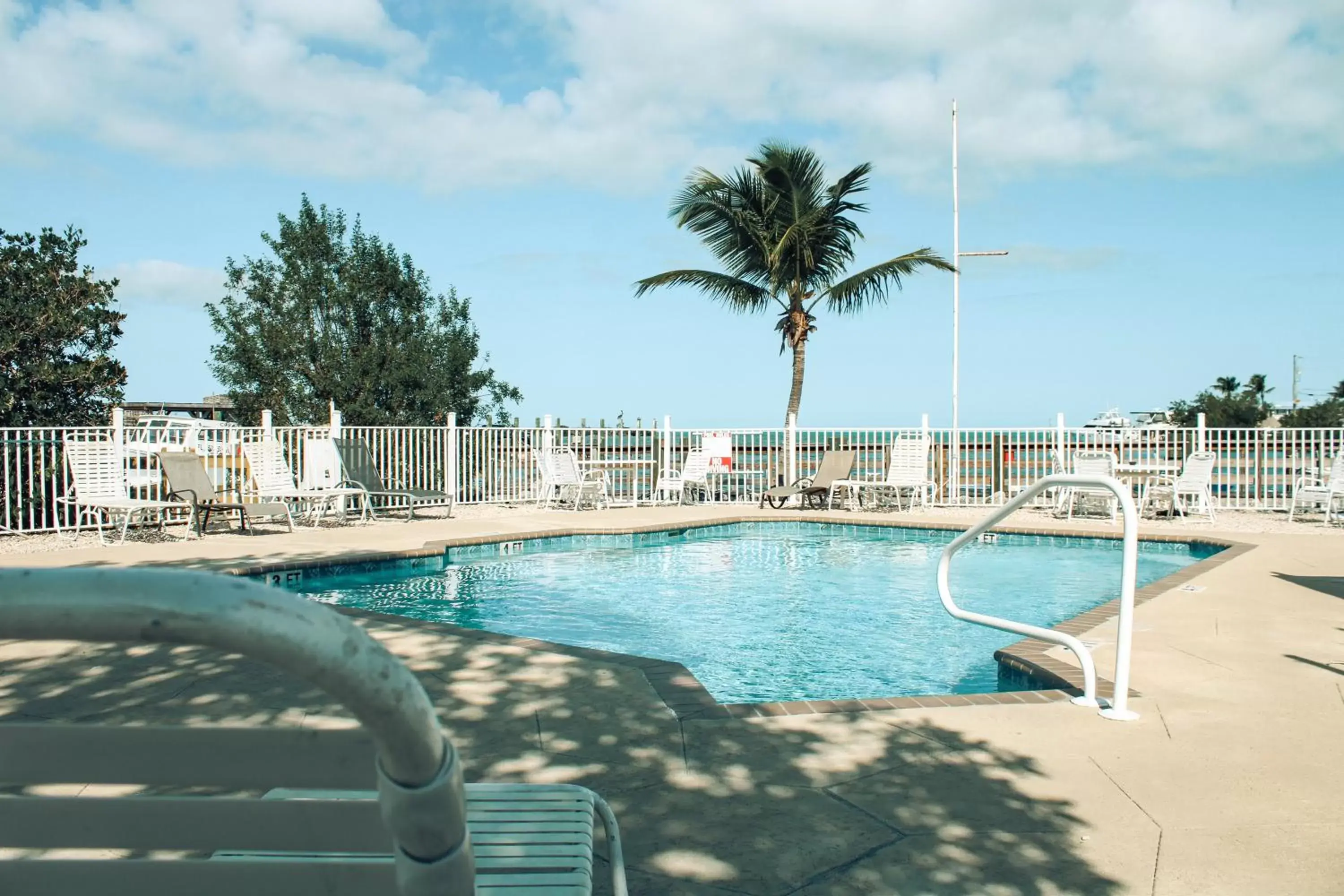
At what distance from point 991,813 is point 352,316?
18987 mm

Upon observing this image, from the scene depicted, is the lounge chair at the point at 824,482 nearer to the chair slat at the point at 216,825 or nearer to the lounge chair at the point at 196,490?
the lounge chair at the point at 196,490

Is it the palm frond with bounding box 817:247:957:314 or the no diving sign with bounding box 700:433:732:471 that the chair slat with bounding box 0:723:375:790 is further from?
the palm frond with bounding box 817:247:957:314

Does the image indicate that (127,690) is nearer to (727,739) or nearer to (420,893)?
(727,739)

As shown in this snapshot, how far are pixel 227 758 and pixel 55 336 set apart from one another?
14504 mm

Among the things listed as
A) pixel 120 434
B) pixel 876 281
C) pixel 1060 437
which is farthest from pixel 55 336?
pixel 1060 437

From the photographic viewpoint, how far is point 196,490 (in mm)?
10609

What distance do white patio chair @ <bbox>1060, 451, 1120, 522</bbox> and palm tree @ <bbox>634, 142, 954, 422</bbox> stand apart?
4.42 meters

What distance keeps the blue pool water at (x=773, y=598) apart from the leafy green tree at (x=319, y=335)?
9.35m

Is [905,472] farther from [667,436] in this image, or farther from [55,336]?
[55,336]

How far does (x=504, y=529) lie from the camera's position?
11.6 meters

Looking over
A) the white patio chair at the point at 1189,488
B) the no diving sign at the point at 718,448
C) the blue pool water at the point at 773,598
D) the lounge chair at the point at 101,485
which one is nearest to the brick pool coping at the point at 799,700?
the blue pool water at the point at 773,598

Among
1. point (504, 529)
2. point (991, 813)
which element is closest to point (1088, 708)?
point (991, 813)

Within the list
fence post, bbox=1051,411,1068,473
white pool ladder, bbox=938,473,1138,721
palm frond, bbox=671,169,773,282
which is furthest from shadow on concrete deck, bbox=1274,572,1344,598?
palm frond, bbox=671,169,773,282

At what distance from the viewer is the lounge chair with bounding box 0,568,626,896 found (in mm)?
632
